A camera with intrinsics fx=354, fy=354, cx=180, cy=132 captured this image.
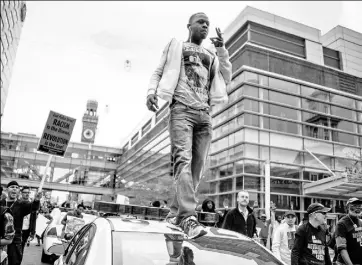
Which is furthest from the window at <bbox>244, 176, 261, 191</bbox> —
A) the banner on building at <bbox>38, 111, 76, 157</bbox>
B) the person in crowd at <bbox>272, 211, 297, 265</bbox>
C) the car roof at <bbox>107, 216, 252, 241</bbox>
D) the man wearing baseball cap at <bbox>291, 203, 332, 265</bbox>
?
the car roof at <bbox>107, 216, 252, 241</bbox>

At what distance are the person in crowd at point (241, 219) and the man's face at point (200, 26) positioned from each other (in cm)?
243

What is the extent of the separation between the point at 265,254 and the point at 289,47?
23.2m

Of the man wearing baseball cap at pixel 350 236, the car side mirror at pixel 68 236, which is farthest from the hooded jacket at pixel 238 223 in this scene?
the car side mirror at pixel 68 236

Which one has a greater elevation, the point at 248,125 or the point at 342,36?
the point at 248,125

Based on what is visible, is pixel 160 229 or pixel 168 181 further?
pixel 168 181

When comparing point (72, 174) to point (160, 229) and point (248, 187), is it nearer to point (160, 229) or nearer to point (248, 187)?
point (248, 187)

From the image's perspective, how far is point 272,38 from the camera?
78.5ft

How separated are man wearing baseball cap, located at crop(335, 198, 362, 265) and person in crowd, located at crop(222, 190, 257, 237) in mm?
1166

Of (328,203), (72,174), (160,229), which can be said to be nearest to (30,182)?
(72,174)

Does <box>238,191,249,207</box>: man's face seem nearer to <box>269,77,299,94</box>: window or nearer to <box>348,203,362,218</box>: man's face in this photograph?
<box>348,203,362,218</box>: man's face

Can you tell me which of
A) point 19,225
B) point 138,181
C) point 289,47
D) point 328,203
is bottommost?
point 19,225

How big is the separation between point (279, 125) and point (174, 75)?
21.0m

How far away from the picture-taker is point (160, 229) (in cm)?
215

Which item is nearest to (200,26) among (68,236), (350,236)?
(350,236)
